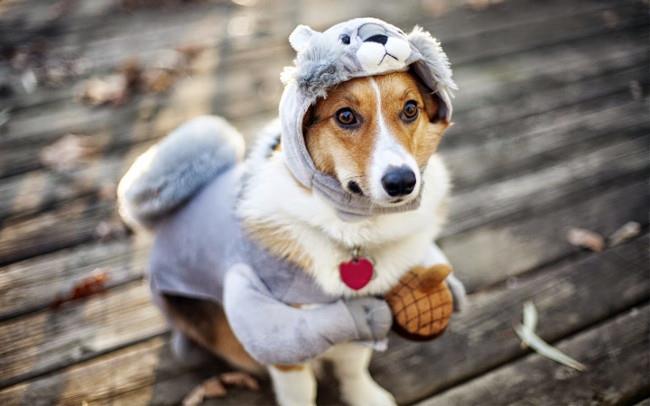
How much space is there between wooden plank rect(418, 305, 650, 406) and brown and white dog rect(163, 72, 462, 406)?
34 centimetres

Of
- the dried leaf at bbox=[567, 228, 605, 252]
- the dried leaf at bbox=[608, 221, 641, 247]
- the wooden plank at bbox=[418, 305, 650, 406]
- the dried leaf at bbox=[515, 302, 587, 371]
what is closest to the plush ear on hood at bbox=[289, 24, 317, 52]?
the wooden plank at bbox=[418, 305, 650, 406]

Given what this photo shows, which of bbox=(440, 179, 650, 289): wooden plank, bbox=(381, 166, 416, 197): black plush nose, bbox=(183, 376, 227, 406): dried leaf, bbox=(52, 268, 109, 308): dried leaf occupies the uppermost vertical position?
bbox=(381, 166, 416, 197): black plush nose

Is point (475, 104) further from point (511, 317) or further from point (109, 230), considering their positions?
point (109, 230)

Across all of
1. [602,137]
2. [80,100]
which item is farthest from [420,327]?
[80,100]

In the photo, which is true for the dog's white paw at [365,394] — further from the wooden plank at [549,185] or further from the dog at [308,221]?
the wooden plank at [549,185]

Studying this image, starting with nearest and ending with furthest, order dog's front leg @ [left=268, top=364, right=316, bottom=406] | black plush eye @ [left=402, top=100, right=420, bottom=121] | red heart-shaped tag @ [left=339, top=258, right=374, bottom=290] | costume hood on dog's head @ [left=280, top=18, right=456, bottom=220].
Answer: costume hood on dog's head @ [left=280, top=18, right=456, bottom=220]
black plush eye @ [left=402, top=100, right=420, bottom=121]
red heart-shaped tag @ [left=339, top=258, right=374, bottom=290]
dog's front leg @ [left=268, top=364, right=316, bottom=406]

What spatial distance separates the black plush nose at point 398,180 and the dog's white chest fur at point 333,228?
0.66 feet

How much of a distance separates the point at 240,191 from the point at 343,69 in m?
0.51

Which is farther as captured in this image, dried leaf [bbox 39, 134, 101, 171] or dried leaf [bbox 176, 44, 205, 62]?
dried leaf [bbox 176, 44, 205, 62]

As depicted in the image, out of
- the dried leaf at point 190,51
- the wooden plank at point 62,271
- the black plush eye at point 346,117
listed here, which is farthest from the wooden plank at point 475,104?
the black plush eye at point 346,117

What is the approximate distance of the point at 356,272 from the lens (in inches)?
53.7

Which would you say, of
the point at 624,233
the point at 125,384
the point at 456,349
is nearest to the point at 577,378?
the point at 456,349

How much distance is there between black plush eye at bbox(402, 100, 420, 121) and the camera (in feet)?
4.11

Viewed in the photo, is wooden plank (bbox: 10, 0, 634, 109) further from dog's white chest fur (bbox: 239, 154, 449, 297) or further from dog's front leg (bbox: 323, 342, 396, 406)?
dog's front leg (bbox: 323, 342, 396, 406)
